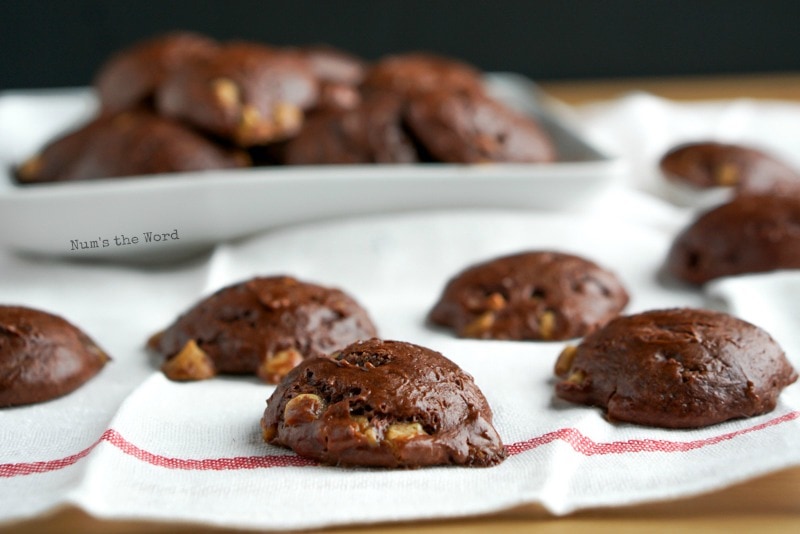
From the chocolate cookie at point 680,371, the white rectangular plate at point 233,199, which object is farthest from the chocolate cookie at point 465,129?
the chocolate cookie at point 680,371

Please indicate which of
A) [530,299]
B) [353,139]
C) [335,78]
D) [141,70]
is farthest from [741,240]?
[141,70]

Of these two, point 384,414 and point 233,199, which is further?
point 233,199

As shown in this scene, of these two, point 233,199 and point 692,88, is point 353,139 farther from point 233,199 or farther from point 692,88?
point 692,88

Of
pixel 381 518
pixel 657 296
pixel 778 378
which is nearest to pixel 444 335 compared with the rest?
pixel 657 296

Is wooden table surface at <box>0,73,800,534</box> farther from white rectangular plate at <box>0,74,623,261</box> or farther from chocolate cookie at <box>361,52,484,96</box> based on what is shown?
chocolate cookie at <box>361,52,484,96</box>

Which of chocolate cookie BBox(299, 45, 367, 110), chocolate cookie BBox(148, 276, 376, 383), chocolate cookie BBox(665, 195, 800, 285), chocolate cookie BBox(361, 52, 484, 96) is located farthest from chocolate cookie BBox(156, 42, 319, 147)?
chocolate cookie BBox(665, 195, 800, 285)

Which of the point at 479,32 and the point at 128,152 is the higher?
the point at 128,152
